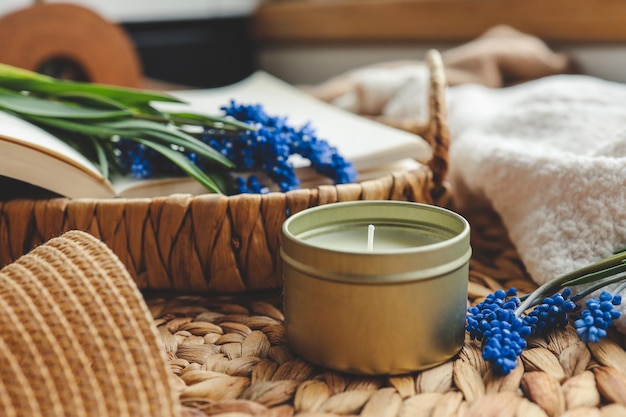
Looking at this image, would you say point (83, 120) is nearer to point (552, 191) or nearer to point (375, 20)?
point (552, 191)

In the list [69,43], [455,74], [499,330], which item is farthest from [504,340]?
[69,43]

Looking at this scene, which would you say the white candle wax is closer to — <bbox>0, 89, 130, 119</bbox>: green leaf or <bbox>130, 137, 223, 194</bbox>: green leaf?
<bbox>130, 137, 223, 194</bbox>: green leaf

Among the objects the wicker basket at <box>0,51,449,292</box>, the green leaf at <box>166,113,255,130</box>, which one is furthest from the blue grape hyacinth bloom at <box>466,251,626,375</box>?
the green leaf at <box>166,113,255,130</box>

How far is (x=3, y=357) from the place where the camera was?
12.9 inches

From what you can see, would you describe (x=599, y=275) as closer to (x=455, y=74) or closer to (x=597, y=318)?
(x=597, y=318)

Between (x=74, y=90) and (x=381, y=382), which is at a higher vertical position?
(x=74, y=90)

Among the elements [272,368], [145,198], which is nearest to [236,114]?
[145,198]

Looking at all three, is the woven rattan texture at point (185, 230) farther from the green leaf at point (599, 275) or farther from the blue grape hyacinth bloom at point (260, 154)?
the green leaf at point (599, 275)

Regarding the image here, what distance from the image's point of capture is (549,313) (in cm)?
43

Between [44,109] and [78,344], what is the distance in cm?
28

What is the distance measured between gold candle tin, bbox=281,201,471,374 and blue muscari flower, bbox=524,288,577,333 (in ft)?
0.19

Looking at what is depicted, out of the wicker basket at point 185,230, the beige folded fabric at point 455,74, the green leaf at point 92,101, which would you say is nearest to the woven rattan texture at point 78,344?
the wicker basket at point 185,230

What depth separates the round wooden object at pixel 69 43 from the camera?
3.47 feet

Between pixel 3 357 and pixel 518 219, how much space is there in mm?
406
